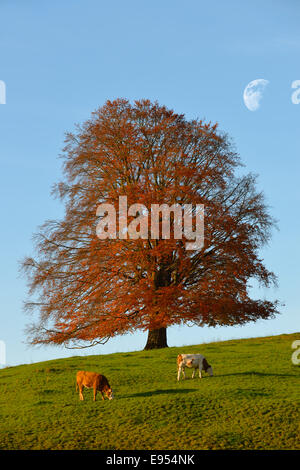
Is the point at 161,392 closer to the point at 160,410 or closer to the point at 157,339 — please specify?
A: the point at 160,410

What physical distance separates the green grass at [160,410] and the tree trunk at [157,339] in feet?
20.7

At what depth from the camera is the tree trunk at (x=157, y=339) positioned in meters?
32.1

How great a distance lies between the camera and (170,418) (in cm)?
1680

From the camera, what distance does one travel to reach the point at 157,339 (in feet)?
106

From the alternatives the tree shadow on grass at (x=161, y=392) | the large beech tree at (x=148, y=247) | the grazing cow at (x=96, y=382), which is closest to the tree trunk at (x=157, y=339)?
the large beech tree at (x=148, y=247)

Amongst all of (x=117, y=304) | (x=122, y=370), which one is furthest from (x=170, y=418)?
(x=117, y=304)

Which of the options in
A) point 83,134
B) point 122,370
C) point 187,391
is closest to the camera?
point 187,391

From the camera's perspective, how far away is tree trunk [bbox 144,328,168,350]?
32125 mm

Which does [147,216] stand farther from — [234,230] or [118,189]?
[234,230]

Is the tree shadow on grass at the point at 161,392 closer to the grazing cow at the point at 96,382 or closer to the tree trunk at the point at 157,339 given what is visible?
the grazing cow at the point at 96,382

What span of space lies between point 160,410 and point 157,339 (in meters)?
14.8

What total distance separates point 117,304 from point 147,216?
5.07m

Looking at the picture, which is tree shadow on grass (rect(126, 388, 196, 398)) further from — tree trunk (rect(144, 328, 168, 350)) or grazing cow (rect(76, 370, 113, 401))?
tree trunk (rect(144, 328, 168, 350))
